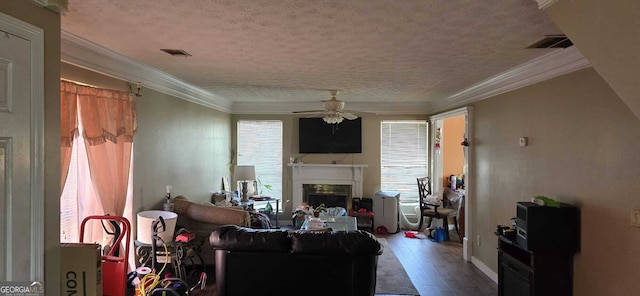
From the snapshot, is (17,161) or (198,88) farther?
(198,88)

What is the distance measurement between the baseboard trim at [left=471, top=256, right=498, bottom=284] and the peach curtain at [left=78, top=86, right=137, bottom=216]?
4228mm

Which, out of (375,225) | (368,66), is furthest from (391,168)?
(368,66)

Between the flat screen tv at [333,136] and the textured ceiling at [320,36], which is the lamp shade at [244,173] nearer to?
the flat screen tv at [333,136]

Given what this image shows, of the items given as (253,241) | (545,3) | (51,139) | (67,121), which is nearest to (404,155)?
(253,241)

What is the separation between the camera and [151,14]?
6.92 ft

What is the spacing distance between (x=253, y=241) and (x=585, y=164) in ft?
9.16

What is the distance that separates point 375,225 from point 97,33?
210 inches

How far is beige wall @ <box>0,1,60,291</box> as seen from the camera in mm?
1349

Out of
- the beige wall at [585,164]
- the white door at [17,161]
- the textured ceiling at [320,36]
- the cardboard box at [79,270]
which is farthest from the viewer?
the beige wall at [585,164]

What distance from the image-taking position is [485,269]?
438cm

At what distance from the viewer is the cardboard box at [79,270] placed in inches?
59.7

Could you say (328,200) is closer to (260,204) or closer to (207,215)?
(260,204)

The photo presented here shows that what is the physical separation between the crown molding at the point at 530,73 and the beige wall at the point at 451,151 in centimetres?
169

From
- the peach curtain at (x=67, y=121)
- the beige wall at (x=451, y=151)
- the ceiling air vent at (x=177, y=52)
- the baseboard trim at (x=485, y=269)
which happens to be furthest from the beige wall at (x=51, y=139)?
the beige wall at (x=451, y=151)
